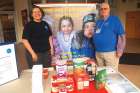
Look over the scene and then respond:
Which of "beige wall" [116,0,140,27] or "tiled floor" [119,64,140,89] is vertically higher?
"beige wall" [116,0,140,27]

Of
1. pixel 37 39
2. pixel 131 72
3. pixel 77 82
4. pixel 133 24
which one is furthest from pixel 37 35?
pixel 133 24

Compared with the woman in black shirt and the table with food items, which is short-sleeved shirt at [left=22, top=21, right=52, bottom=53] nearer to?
the woman in black shirt

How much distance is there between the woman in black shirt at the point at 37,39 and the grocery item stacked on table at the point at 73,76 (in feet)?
3.36

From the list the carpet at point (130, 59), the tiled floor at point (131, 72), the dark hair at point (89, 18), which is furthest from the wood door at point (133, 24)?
the dark hair at point (89, 18)

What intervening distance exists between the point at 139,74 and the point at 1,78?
3209mm

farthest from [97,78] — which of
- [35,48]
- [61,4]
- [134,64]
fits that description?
[134,64]

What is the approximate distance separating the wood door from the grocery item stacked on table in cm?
757

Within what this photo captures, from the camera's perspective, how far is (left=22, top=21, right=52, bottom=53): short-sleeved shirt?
98.0 inches

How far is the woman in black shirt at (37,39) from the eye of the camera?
8.14 feet

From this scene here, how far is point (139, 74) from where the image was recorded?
403 centimetres

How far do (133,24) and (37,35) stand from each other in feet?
22.9

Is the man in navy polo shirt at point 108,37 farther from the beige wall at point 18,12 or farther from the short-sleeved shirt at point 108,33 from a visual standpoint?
the beige wall at point 18,12

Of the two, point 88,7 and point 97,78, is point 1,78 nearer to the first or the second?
point 97,78

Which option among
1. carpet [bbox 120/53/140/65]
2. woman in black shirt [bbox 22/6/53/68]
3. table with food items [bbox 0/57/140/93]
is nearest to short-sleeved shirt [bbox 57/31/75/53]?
woman in black shirt [bbox 22/6/53/68]
